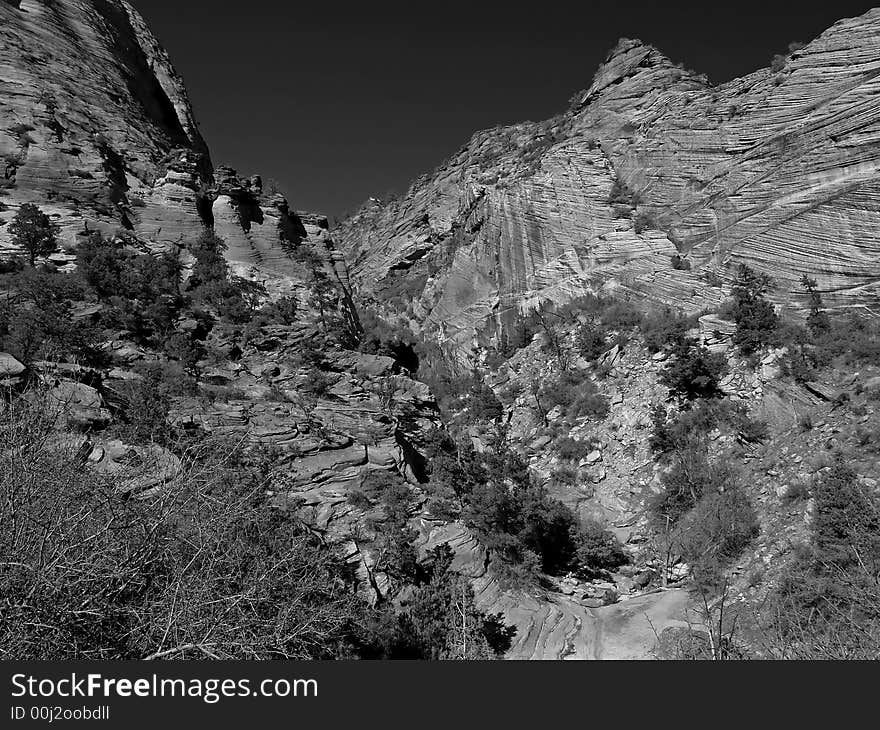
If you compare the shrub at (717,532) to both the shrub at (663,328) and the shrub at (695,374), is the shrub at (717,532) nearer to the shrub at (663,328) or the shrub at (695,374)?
the shrub at (695,374)

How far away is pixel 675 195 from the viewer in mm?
30062

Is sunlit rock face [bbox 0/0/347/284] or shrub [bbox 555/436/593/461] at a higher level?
sunlit rock face [bbox 0/0/347/284]

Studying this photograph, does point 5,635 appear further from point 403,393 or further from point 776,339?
point 776,339

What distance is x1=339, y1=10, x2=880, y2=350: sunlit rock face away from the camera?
2302 centimetres

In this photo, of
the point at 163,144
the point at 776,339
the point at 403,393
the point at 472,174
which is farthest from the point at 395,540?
the point at 472,174

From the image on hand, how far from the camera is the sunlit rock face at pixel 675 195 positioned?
75.5 feet

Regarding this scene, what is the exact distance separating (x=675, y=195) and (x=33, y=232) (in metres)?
33.8

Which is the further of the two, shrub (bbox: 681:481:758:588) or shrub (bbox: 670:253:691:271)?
shrub (bbox: 670:253:691:271)

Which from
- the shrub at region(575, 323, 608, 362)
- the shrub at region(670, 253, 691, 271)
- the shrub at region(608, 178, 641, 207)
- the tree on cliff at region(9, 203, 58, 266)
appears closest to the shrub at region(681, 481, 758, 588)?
the shrub at region(575, 323, 608, 362)

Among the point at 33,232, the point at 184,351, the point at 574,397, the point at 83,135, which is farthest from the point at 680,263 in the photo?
the point at 83,135

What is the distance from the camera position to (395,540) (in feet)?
41.0

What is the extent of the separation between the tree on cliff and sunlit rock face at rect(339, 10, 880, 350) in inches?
980

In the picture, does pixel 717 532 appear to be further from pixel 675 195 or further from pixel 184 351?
pixel 675 195

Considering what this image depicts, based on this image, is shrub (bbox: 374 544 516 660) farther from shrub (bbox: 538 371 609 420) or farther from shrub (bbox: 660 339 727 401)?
shrub (bbox: 660 339 727 401)
